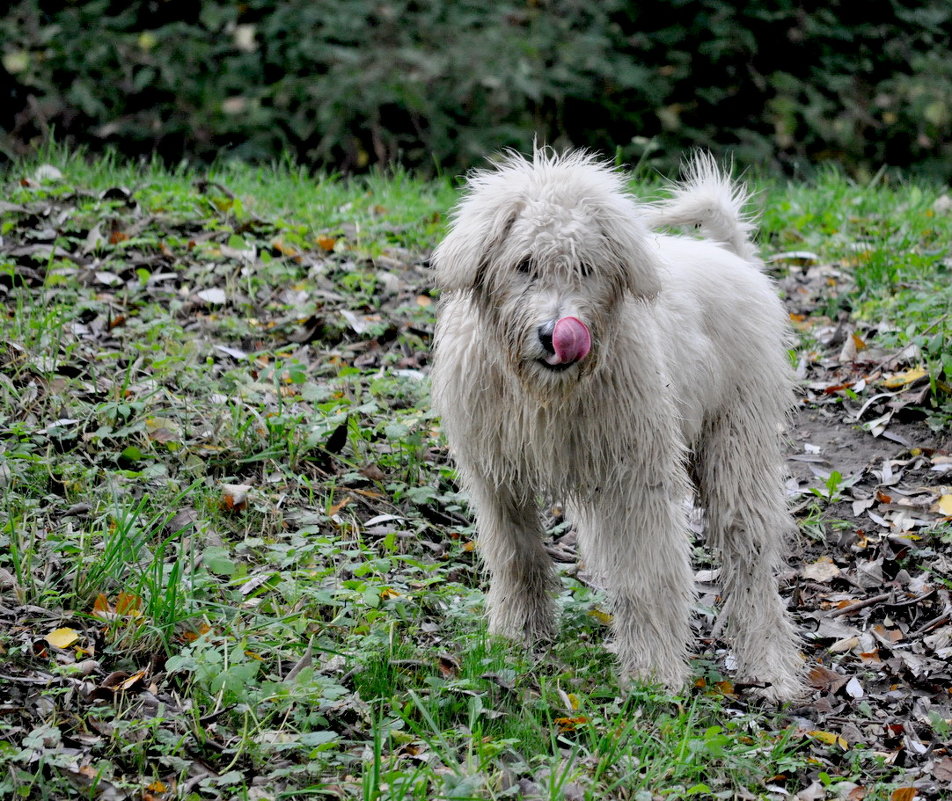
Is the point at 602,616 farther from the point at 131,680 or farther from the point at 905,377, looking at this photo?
the point at 905,377

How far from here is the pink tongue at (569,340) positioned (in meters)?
3.28

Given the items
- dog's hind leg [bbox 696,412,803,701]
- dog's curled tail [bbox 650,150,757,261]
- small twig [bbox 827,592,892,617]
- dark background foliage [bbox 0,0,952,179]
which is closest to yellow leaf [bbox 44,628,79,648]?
dog's hind leg [bbox 696,412,803,701]

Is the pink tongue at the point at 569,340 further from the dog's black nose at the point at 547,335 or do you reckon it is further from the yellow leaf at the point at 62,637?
the yellow leaf at the point at 62,637

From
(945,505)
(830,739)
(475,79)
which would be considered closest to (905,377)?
(945,505)

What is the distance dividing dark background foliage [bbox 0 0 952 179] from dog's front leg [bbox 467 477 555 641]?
5.92m

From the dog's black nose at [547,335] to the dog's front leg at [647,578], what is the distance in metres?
0.65

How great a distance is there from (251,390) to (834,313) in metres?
3.35

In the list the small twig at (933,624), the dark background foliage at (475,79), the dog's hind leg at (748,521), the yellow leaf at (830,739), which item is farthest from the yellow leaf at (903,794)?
the dark background foliage at (475,79)

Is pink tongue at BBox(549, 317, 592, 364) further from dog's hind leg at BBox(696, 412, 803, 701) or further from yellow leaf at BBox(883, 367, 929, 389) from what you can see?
yellow leaf at BBox(883, 367, 929, 389)

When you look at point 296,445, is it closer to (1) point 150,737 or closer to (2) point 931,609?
(1) point 150,737

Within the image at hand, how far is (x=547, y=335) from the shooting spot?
333 cm

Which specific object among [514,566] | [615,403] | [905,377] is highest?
[615,403]

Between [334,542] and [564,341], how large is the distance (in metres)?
1.41

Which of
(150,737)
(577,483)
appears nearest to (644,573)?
(577,483)
